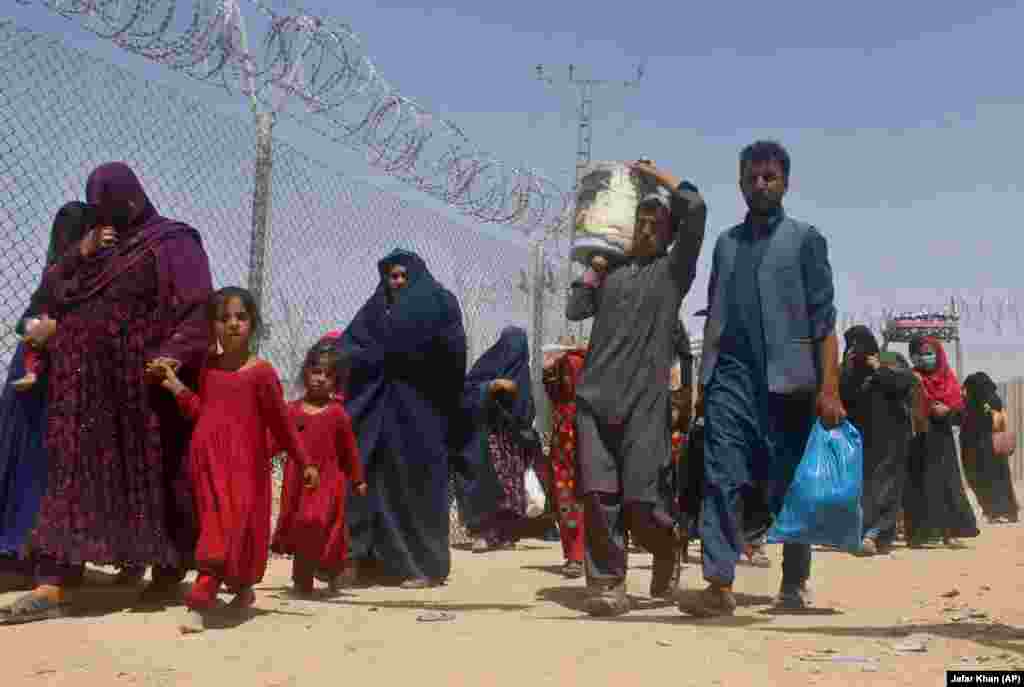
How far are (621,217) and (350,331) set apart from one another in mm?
1733

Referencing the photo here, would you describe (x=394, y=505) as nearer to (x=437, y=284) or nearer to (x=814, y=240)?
(x=437, y=284)

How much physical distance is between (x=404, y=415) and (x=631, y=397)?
5.42 feet

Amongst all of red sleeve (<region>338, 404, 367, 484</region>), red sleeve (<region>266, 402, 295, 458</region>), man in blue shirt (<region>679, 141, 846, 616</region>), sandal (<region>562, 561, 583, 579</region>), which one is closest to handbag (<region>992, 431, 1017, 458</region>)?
sandal (<region>562, 561, 583, 579</region>)

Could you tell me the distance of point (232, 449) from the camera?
4.14 m

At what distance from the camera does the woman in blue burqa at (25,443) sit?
437 centimetres

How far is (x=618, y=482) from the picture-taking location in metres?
4.54

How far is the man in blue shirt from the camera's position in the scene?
14.2 ft

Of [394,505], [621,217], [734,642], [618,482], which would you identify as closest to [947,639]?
[734,642]

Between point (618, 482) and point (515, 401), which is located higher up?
point (515, 401)

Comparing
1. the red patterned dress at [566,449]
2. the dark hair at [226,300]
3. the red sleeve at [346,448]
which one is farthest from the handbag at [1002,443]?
the dark hair at [226,300]

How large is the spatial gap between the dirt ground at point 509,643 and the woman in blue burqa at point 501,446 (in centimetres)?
309

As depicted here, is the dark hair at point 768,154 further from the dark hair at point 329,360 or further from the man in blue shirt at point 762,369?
the dark hair at point 329,360

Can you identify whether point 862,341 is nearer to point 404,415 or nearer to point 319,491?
point 404,415

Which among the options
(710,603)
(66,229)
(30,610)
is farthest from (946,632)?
(66,229)
